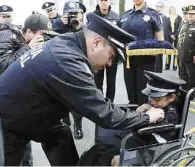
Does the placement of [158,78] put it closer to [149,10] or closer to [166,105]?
[166,105]

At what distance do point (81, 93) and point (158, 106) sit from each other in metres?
0.92

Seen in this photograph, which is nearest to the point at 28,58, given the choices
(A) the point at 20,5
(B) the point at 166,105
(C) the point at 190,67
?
(B) the point at 166,105

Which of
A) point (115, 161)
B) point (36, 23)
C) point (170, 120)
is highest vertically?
point (36, 23)

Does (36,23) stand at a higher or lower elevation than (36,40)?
higher

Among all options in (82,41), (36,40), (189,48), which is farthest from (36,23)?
(189,48)

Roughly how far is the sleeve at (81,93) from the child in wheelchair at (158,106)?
53 centimetres

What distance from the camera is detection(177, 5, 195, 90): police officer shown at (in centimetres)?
618

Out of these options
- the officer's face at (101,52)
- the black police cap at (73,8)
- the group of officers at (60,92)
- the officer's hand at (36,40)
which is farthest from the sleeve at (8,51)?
the black police cap at (73,8)

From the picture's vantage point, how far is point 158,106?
2.87 metres

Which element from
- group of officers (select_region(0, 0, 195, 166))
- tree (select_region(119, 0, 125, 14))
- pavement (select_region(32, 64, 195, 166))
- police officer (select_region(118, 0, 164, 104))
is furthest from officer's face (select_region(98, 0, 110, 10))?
tree (select_region(119, 0, 125, 14))

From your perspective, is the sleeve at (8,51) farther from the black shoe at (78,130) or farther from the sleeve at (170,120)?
the black shoe at (78,130)

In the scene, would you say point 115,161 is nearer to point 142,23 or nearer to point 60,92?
point 60,92

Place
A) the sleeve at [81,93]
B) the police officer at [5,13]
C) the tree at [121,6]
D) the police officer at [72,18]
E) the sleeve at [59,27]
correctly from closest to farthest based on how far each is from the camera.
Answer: the sleeve at [81,93], the police officer at [5,13], the police officer at [72,18], the sleeve at [59,27], the tree at [121,6]

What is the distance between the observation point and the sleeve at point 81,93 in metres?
2.10
